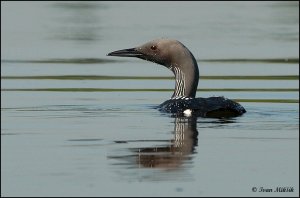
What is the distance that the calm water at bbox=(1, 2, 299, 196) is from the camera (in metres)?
7.63

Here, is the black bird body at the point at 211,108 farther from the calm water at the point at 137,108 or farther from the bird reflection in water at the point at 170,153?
the bird reflection in water at the point at 170,153

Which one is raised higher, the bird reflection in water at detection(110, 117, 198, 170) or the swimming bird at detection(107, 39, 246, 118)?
the swimming bird at detection(107, 39, 246, 118)

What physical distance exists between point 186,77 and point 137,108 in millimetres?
699

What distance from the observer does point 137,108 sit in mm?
11812

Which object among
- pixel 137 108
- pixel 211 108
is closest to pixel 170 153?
pixel 211 108

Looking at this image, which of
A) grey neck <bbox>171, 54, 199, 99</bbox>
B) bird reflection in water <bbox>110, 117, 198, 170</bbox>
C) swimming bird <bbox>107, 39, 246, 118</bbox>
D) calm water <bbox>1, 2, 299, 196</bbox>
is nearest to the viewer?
calm water <bbox>1, 2, 299, 196</bbox>

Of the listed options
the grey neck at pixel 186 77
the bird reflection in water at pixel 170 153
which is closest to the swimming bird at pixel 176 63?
the grey neck at pixel 186 77

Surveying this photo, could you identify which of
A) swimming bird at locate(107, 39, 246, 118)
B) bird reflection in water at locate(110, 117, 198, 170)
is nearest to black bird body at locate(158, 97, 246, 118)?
swimming bird at locate(107, 39, 246, 118)

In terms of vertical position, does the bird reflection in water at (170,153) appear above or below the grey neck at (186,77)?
below

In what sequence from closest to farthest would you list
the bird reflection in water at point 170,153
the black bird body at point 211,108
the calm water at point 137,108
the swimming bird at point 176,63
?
1. the calm water at point 137,108
2. the bird reflection in water at point 170,153
3. the black bird body at point 211,108
4. the swimming bird at point 176,63

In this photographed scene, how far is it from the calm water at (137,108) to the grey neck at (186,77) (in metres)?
0.53

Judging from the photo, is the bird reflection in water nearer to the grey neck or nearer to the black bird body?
the black bird body

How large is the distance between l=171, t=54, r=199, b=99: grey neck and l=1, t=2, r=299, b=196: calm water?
53 centimetres

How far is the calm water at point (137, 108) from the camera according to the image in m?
7.63
